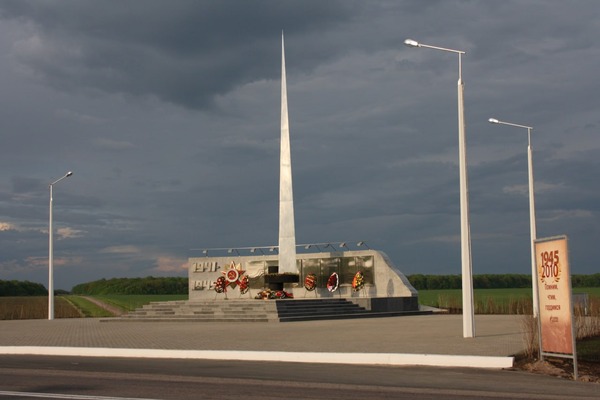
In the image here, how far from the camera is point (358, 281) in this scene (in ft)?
159

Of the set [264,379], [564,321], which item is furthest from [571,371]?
[264,379]

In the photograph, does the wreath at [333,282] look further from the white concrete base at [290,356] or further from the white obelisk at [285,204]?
the white concrete base at [290,356]

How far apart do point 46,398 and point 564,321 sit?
1023 centimetres

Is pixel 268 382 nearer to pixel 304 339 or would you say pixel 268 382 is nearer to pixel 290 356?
pixel 290 356

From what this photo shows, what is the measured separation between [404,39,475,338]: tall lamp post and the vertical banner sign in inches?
184

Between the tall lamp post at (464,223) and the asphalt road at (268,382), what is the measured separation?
5.13m

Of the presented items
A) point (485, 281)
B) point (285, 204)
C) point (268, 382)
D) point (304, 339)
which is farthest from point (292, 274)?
point (485, 281)

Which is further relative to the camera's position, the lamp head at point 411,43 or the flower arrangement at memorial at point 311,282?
the flower arrangement at memorial at point 311,282

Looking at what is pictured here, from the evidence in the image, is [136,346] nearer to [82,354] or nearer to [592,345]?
[82,354]

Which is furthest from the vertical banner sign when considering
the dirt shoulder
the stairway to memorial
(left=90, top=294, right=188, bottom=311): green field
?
(left=90, top=294, right=188, bottom=311): green field

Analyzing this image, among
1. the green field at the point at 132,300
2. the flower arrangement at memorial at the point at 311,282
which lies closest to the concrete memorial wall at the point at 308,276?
the flower arrangement at memorial at the point at 311,282

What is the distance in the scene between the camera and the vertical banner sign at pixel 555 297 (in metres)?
15.9

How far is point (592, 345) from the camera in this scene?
68.3 feet

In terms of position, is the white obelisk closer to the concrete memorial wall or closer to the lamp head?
the concrete memorial wall
